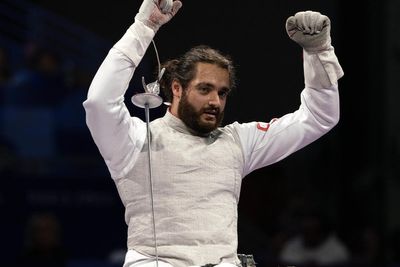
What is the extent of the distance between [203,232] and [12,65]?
8.72 ft

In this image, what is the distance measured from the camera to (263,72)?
4.92m

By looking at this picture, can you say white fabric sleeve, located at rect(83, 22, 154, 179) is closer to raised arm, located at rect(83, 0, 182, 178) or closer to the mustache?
raised arm, located at rect(83, 0, 182, 178)

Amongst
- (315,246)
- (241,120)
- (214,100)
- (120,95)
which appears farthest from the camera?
(315,246)

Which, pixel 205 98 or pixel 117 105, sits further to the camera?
pixel 205 98

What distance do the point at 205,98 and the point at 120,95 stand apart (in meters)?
0.27

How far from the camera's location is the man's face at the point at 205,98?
293cm

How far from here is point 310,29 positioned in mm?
2947

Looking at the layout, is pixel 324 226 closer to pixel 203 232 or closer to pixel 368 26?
pixel 368 26

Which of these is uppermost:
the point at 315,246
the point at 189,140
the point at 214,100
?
the point at 214,100

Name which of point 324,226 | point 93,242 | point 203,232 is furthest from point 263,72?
point 203,232

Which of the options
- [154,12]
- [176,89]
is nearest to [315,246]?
[176,89]

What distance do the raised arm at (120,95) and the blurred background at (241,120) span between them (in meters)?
1.47

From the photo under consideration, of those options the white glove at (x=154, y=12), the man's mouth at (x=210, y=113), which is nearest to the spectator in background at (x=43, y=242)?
the man's mouth at (x=210, y=113)

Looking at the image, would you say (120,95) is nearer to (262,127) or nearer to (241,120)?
(262,127)
